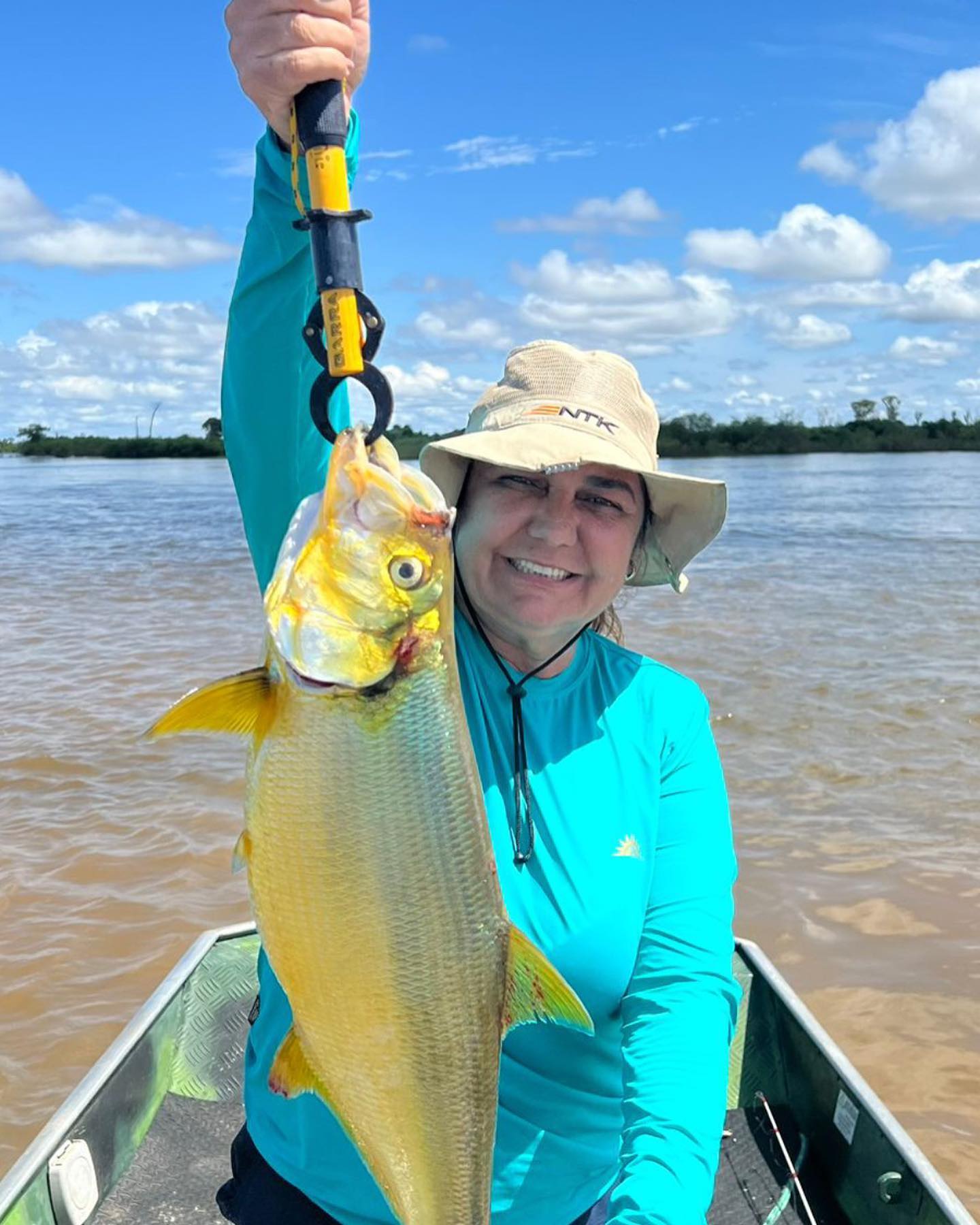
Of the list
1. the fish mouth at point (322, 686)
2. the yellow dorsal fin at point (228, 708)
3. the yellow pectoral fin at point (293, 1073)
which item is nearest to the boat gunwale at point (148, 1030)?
the yellow pectoral fin at point (293, 1073)

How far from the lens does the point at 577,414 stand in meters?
2.82

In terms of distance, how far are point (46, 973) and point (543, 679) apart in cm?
450

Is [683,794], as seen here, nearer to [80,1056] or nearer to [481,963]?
[481,963]

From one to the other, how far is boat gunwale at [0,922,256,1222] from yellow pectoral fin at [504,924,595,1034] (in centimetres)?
208

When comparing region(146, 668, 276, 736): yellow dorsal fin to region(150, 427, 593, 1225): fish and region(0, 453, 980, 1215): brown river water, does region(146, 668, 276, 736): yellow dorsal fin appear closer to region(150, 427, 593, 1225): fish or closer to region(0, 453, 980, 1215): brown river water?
region(150, 427, 593, 1225): fish

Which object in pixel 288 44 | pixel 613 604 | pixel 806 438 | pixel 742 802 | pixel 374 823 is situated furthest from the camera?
pixel 806 438

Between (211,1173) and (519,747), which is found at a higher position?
(519,747)

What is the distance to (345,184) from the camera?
81.5 inches

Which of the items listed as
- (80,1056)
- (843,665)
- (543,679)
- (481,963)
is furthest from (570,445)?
(843,665)

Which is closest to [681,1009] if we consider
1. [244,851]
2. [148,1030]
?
[244,851]

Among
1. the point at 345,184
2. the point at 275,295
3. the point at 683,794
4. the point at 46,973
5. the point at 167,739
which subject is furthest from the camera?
the point at 167,739

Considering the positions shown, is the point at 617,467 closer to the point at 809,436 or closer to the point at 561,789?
the point at 561,789

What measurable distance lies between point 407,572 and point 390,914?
62cm

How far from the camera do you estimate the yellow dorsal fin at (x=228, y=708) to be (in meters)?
1.85
